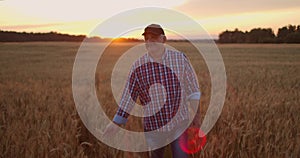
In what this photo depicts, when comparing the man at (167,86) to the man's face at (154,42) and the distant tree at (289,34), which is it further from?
the distant tree at (289,34)

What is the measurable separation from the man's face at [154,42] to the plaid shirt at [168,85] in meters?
0.10

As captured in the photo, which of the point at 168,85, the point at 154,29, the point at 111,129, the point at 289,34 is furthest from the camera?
the point at 289,34

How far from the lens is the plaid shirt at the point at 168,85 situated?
264cm

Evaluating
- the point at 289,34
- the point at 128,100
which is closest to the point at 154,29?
the point at 128,100

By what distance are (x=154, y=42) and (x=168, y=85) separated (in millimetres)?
400

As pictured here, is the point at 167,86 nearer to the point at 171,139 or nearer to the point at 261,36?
the point at 171,139

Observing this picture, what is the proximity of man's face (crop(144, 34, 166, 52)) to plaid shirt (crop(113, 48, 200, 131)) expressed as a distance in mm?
96

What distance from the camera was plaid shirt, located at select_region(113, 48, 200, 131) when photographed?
8.65 ft

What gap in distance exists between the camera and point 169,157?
3.30 metres

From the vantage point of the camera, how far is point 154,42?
2.58 m

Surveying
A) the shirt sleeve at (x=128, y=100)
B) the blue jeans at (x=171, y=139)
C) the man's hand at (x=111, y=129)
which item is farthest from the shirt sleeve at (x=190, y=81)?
the man's hand at (x=111, y=129)

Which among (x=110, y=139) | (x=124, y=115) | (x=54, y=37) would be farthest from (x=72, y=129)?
(x=54, y=37)

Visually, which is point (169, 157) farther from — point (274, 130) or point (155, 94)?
point (274, 130)

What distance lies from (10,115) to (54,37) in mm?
50494
